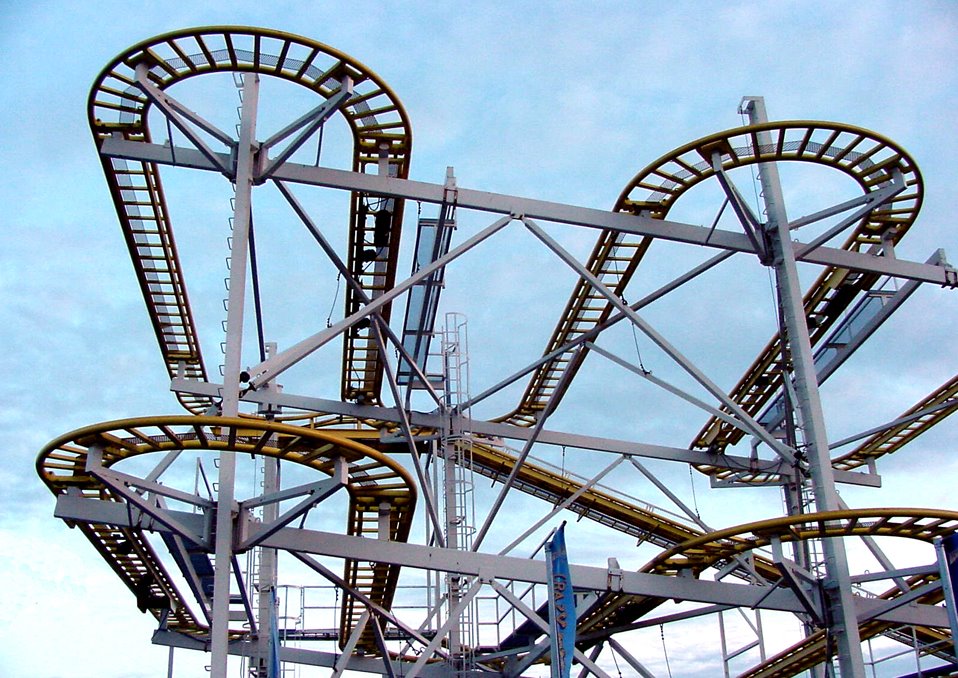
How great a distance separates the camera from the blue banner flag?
17531 mm

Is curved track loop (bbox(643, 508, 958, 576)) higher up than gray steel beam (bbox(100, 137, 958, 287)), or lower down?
lower down

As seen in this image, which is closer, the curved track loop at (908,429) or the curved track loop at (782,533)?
the curved track loop at (782,533)

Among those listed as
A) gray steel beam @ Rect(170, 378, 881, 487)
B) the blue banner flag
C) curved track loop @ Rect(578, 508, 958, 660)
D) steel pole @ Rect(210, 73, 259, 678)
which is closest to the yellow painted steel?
curved track loop @ Rect(578, 508, 958, 660)

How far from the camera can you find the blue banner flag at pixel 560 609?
17.5 m

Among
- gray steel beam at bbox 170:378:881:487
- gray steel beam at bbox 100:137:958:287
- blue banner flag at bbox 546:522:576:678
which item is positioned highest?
gray steel beam at bbox 100:137:958:287

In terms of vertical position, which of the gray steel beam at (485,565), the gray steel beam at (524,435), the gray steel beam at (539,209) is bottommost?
the gray steel beam at (485,565)

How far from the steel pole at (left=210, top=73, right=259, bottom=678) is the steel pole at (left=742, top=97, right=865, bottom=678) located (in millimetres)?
11010

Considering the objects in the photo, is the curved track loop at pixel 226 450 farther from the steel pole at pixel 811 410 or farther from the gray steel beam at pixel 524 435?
the steel pole at pixel 811 410

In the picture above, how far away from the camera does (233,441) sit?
17469 millimetres

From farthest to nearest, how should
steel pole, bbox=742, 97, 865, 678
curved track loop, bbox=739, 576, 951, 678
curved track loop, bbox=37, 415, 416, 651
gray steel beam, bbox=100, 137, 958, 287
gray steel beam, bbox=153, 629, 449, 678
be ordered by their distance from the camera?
1. gray steel beam, bbox=153, 629, 449, 678
2. curved track loop, bbox=739, 576, 951, 678
3. gray steel beam, bbox=100, 137, 958, 287
4. steel pole, bbox=742, 97, 865, 678
5. curved track loop, bbox=37, 415, 416, 651

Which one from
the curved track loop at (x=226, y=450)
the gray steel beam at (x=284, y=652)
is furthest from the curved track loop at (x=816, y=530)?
the gray steel beam at (x=284, y=652)

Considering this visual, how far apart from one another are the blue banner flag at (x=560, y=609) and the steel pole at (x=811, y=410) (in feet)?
19.3

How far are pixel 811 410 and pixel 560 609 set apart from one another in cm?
741

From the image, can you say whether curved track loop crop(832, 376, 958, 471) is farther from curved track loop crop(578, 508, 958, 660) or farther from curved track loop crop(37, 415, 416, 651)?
curved track loop crop(37, 415, 416, 651)
